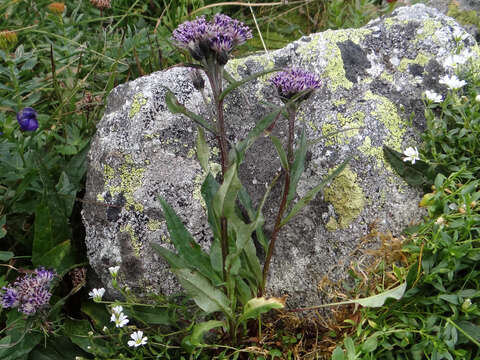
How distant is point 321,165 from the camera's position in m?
2.28

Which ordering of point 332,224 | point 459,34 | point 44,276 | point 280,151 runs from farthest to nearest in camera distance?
point 459,34 → point 332,224 → point 44,276 → point 280,151

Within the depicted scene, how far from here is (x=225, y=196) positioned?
5.44 feet

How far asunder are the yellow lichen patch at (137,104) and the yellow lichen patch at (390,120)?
1156mm

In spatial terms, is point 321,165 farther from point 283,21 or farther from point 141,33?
point 283,21

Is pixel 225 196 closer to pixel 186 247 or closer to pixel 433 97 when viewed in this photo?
pixel 186 247

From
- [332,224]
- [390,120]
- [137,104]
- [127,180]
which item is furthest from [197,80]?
[390,120]

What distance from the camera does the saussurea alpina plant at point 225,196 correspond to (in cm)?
170

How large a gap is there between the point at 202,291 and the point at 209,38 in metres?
0.95

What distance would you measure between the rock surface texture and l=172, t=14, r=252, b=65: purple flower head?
56 centimetres

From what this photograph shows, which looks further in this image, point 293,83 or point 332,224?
point 332,224

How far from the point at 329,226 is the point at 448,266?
551 mm

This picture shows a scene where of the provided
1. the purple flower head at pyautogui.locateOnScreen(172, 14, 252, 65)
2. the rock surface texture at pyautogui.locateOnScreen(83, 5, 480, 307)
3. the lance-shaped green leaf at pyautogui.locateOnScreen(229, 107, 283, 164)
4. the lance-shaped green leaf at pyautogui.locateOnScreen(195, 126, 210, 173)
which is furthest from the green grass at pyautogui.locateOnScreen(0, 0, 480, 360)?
the purple flower head at pyautogui.locateOnScreen(172, 14, 252, 65)

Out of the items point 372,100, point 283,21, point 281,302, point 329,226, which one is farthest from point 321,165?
point 283,21

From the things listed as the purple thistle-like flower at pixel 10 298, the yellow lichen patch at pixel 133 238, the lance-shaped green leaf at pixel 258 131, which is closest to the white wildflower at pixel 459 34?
the lance-shaped green leaf at pixel 258 131
